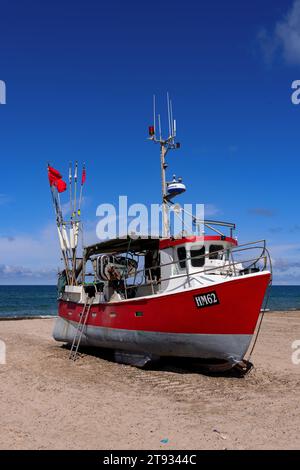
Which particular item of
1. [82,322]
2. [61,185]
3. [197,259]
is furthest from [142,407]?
[61,185]

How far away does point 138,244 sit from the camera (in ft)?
52.0

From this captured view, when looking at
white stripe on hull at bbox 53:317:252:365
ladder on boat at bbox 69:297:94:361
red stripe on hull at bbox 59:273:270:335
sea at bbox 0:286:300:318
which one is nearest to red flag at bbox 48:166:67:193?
ladder on boat at bbox 69:297:94:361

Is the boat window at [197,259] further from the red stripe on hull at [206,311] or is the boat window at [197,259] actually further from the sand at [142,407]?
the sand at [142,407]

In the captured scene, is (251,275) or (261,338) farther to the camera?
(261,338)

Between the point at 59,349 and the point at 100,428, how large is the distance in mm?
10611

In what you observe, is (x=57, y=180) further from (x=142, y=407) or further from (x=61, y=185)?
(x=142, y=407)

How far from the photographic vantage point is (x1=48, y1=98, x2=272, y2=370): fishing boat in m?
11.4

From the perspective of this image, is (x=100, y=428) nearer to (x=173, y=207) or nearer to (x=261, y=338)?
(x=173, y=207)

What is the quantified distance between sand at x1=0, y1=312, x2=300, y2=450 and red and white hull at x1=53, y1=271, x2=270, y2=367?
792mm

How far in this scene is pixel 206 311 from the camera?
11523 mm

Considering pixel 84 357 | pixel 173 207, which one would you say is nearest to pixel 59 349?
pixel 84 357

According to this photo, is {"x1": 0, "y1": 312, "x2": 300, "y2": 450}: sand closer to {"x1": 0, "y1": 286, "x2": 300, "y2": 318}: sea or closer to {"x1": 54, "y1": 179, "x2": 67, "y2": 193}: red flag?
{"x1": 54, "y1": 179, "x2": 67, "y2": 193}: red flag

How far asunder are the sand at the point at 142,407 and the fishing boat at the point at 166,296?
34.7 inches

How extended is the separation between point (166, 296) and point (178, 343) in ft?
4.46
